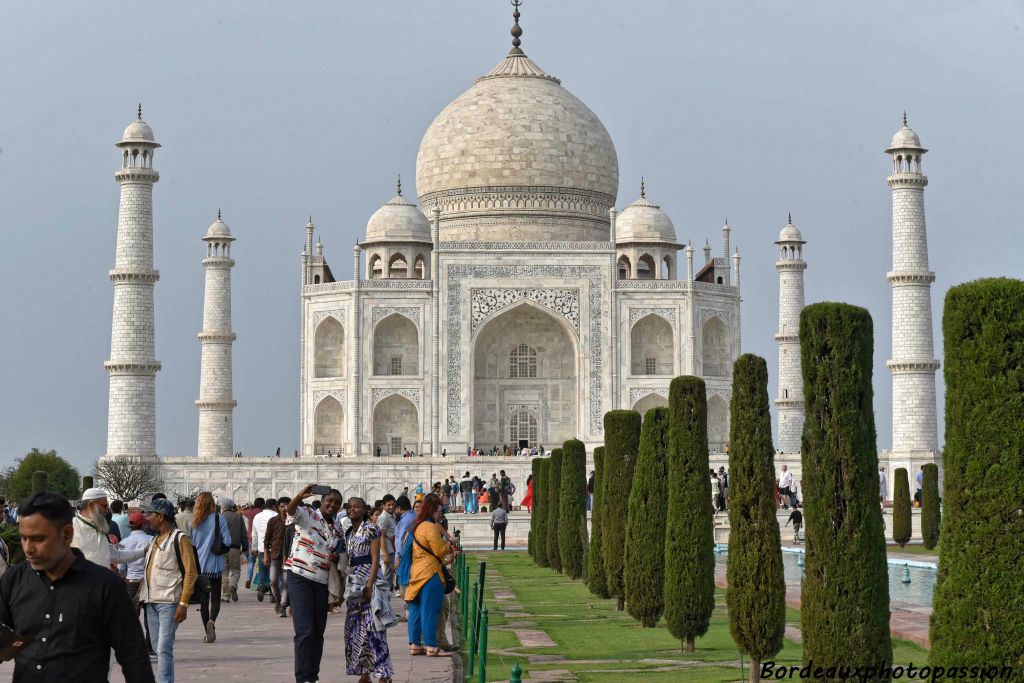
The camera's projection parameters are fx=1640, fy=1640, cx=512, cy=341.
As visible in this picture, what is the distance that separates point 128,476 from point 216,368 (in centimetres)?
489

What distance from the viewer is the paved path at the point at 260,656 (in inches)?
314

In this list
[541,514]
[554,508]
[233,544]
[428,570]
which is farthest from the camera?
[541,514]

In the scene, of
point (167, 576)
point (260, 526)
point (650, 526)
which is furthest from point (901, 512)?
point (167, 576)

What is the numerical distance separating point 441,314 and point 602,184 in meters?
5.79

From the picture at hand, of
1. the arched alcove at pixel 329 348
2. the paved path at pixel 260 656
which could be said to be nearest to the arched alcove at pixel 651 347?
the arched alcove at pixel 329 348

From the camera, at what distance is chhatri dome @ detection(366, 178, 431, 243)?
111ft

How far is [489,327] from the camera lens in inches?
1291

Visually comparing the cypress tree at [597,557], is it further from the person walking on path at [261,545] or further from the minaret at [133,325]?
the minaret at [133,325]

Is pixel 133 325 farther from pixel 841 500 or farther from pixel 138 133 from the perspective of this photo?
pixel 841 500

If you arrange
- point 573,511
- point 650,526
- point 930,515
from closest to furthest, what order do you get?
1. point 650,526
2. point 573,511
3. point 930,515


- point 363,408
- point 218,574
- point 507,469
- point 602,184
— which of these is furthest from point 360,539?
point 602,184

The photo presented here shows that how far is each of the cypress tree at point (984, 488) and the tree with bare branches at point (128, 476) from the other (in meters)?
22.5

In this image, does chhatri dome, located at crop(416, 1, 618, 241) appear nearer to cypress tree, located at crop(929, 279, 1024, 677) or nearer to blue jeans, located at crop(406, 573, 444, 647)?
blue jeans, located at crop(406, 573, 444, 647)

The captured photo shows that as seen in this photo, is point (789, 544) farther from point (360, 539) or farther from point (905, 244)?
point (360, 539)
